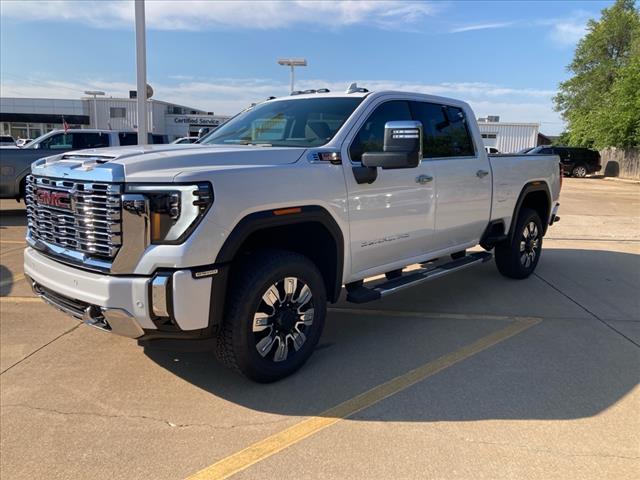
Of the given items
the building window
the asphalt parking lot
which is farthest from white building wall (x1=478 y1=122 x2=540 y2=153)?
the asphalt parking lot

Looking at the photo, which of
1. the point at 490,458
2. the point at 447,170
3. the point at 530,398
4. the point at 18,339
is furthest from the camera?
the point at 447,170

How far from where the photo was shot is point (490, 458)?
2.90 metres

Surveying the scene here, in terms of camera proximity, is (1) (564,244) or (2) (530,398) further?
(1) (564,244)

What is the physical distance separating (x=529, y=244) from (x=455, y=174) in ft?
7.38

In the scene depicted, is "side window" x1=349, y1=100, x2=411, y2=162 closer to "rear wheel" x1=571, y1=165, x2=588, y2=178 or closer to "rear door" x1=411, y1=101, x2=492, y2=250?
"rear door" x1=411, y1=101, x2=492, y2=250

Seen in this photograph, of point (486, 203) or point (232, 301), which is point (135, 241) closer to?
point (232, 301)

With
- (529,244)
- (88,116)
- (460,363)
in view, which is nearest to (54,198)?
(460,363)

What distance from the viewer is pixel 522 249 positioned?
6.68 meters

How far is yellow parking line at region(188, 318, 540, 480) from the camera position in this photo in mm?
2828

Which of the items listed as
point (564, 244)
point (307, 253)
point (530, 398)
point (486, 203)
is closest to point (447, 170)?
point (486, 203)

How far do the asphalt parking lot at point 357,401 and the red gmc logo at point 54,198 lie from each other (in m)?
1.16

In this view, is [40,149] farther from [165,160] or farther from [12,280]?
[165,160]

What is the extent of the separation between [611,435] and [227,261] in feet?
8.32

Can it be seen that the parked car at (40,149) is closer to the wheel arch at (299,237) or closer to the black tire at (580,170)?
the wheel arch at (299,237)
